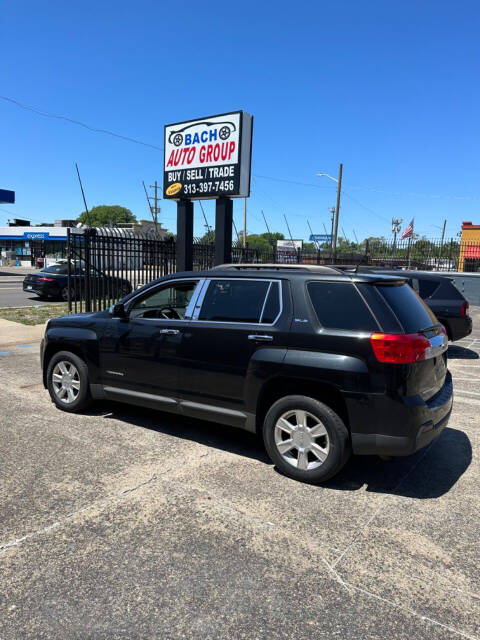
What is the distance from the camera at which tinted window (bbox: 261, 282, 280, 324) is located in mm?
4090

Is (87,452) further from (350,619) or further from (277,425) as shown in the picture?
(350,619)

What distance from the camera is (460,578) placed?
271 cm

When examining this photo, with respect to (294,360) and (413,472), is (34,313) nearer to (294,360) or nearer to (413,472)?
(294,360)

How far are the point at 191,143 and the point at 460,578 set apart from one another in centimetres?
1129

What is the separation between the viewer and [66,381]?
17.9ft

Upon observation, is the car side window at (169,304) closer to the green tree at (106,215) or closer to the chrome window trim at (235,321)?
the chrome window trim at (235,321)

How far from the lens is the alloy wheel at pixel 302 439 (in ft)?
12.3

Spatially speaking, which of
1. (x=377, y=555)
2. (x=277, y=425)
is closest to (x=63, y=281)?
(x=277, y=425)

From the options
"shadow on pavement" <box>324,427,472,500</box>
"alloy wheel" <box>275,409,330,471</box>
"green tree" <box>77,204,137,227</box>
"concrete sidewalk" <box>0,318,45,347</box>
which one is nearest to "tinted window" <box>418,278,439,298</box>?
"shadow on pavement" <box>324,427,472,500</box>

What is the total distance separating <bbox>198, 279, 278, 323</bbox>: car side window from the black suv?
11 millimetres

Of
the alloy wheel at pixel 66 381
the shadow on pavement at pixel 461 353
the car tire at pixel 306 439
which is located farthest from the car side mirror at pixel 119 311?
the shadow on pavement at pixel 461 353

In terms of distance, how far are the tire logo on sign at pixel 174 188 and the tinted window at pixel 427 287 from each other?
6583 mm

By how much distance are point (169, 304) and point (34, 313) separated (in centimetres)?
1104

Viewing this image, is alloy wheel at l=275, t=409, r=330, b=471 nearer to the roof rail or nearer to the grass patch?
the roof rail
